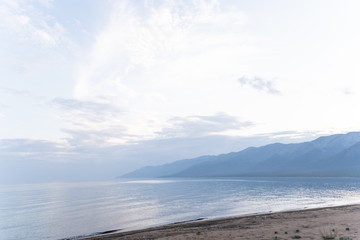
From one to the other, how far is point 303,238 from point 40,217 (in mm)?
70078

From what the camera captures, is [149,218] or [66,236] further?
Answer: [149,218]

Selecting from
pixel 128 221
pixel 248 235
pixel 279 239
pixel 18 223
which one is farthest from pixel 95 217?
pixel 279 239

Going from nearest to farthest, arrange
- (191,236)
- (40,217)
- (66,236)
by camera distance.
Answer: (191,236), (66,236), (40,217)

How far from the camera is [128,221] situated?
2402 inches

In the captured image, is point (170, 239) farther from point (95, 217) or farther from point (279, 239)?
point (95, 217)

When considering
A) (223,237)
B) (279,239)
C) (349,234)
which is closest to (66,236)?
(223,237)

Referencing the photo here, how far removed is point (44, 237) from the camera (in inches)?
2009

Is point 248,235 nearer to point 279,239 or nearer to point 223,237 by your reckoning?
point 223,237

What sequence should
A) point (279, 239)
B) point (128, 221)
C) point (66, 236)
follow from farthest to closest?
point (128, 221)
point (66, 236)
point (279, 239)

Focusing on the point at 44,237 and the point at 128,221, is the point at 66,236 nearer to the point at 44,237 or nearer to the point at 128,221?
the point at 44,237

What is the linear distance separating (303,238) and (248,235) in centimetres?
625

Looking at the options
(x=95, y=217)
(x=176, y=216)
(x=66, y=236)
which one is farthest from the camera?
(x=95, y=217)

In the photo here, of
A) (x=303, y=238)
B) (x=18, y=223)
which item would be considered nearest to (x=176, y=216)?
(x=18, y=223)

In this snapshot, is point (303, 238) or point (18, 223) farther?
point (18, 223)
